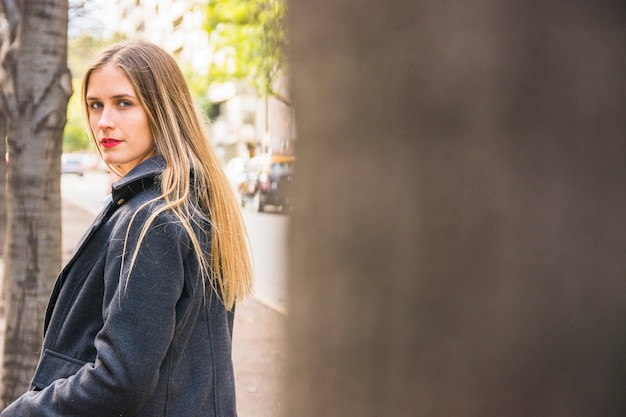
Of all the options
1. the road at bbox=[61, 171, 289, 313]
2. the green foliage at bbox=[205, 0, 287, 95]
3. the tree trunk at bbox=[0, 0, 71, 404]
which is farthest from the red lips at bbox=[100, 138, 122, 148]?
the green foliage at bbox=[205, 0, 287, 95]

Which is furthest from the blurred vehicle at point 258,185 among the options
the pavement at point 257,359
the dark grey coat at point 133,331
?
the dark grey coat at point 133,331

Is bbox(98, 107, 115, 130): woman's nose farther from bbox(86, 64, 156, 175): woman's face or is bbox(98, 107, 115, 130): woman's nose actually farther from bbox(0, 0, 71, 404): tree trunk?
bbox(0, 0, 71, 404): tree trunk

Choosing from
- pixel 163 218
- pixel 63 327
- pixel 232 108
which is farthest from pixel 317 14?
pixel 232 108

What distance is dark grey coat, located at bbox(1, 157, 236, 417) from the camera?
1295 millimetres

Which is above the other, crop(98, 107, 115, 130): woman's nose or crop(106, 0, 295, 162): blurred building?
crop(106, 0, 295, 162): blurred building

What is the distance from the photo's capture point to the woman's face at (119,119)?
151cm

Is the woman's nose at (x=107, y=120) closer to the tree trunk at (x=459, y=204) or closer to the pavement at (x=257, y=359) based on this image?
the tree trunk at (x=459, y=204)

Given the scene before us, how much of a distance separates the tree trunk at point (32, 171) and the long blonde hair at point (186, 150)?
6.82ft

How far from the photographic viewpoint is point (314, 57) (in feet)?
3.59

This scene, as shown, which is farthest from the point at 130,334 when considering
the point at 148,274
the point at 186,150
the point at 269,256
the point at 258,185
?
the point at 258,185

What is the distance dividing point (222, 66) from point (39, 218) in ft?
92.7

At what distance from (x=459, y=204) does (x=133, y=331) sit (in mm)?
613

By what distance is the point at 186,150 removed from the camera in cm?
153

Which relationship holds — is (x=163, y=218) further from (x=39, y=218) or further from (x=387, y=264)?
(x=39, y=218)
